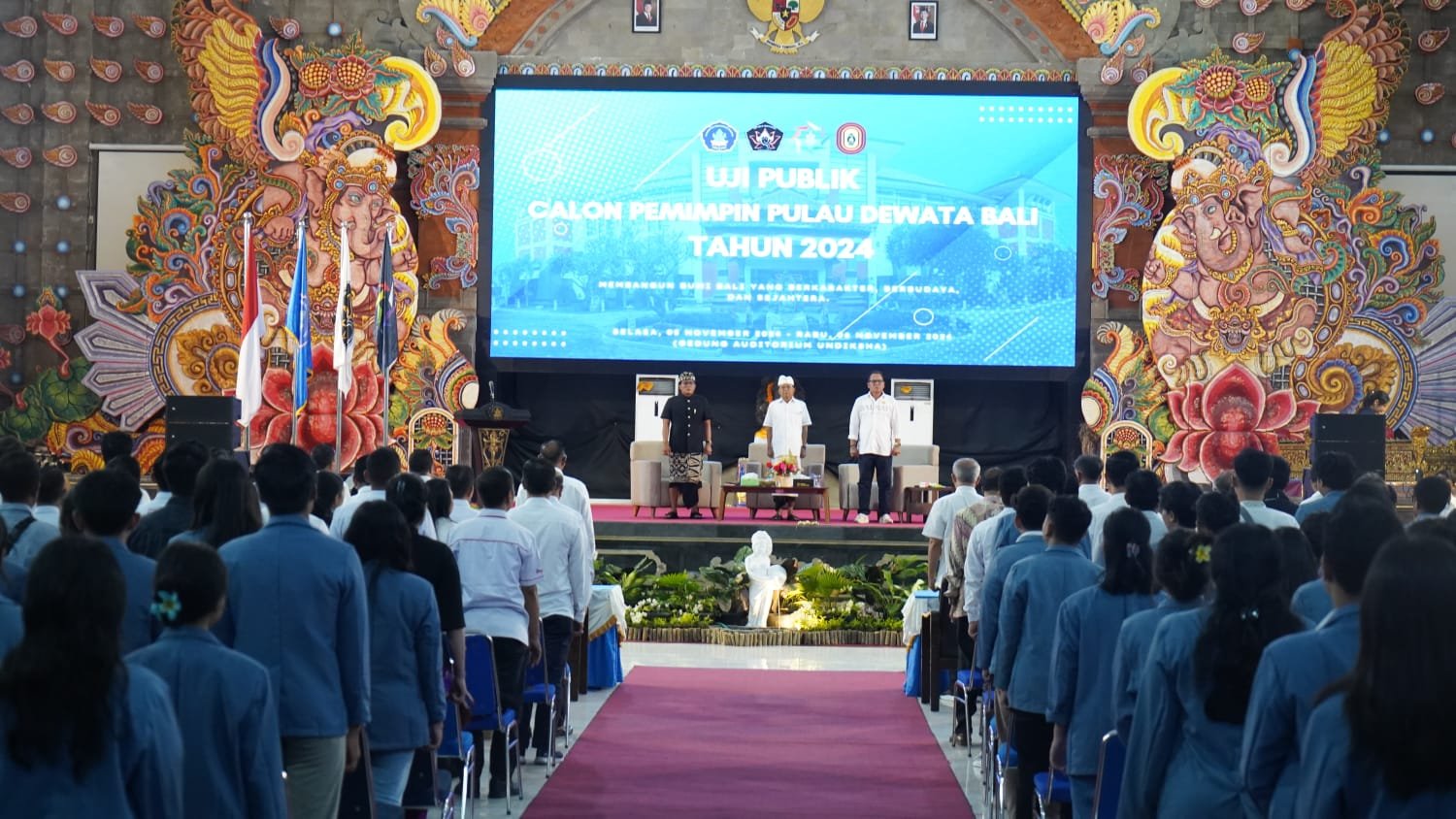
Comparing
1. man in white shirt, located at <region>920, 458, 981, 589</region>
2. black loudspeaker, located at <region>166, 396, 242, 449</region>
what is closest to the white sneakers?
black loudspeaker, located at <region>166, 396, 242, 449</region>

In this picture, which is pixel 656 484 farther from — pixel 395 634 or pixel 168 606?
pixel 168 606

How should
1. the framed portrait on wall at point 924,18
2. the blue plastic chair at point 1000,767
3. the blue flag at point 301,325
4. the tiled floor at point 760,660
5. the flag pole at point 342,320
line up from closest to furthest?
the blue plastic chair at point 1000,767 < the tiled floor at point 760,660 < the blue flag at point 301,325 < the flag pole at point 342,320 < the framed portrait on wall at point 924,18

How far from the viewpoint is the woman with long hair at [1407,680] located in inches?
94.8

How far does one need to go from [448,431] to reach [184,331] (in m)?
2.45

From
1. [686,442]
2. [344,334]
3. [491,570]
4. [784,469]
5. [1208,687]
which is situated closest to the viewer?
[1208,687]

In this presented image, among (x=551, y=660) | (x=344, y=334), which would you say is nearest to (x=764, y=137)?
(x=344, y=334)

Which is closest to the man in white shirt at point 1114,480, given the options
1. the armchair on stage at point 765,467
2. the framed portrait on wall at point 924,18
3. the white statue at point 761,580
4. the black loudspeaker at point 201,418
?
the white statue at point 761,580

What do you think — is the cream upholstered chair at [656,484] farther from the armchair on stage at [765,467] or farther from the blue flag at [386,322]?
the blue flag at [386,322]

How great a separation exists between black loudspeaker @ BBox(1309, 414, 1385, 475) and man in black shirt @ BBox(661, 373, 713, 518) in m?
5.08

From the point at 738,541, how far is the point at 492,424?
2111 millimetres

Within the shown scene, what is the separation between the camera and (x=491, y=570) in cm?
612

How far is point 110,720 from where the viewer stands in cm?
273

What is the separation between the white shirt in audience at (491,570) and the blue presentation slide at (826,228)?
365 inches

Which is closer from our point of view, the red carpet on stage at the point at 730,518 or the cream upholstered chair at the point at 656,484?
the red carpet on stage at the point at 730,518
